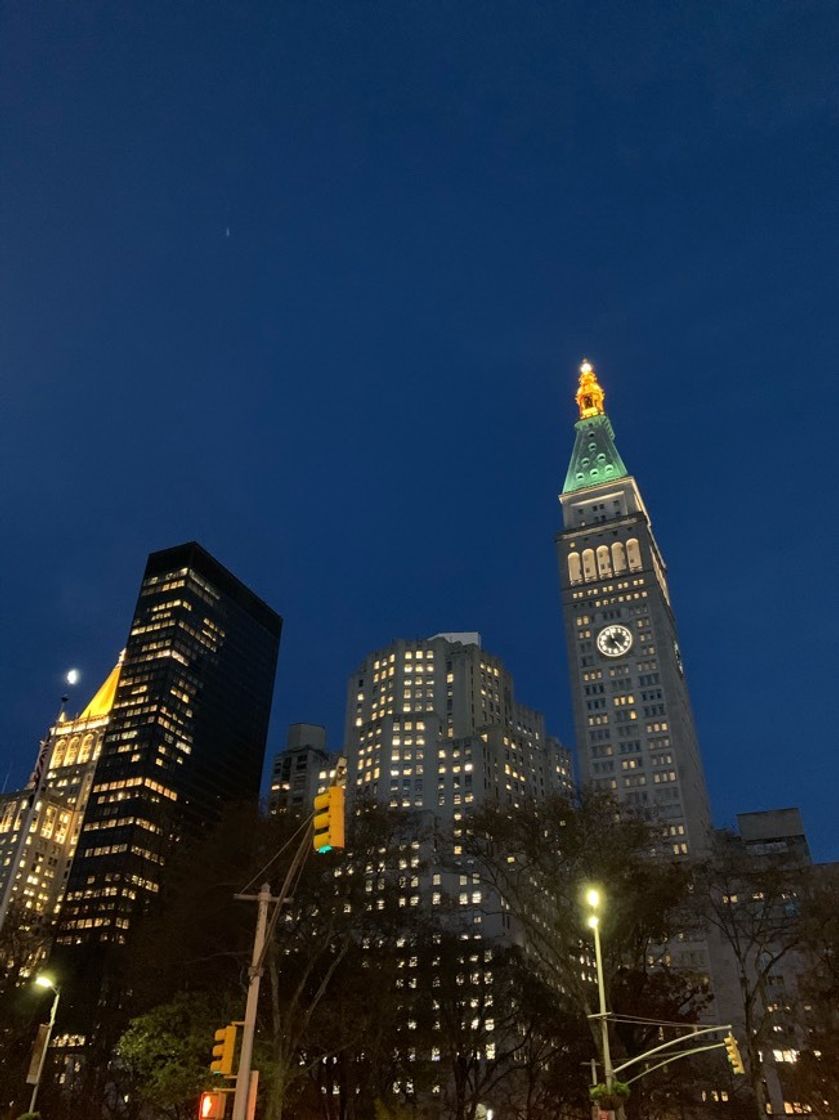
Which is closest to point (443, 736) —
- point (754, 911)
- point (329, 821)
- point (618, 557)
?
point (618, 557)

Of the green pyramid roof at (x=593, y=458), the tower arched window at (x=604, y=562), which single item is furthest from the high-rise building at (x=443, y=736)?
the green pyramid roof at (x=593, y=458)

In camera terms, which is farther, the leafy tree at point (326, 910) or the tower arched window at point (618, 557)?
the tower arched window at point (618, 557)

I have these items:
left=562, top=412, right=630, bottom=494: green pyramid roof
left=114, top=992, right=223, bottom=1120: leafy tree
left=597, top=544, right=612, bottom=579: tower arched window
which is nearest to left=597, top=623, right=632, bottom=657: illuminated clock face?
left=597, top=544, right=612, bottom=579: tower arched window

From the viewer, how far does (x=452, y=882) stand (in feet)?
444

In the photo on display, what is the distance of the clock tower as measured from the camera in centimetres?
12988

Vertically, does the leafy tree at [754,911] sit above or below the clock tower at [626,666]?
below

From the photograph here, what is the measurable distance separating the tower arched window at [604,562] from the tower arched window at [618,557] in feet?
3.19

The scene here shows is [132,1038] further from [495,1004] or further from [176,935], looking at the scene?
[495,1004]

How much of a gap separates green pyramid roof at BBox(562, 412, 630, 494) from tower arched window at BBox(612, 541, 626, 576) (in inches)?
791

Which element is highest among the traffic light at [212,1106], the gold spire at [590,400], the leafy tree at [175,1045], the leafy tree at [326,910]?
the gold spire at [590,400]

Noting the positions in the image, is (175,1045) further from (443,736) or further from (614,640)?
(443,736)

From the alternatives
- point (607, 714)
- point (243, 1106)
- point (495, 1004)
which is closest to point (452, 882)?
point (607, 714)

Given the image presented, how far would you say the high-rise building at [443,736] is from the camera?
153250 mm

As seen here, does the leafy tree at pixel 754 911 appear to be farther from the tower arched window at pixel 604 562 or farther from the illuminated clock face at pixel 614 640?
the tower arched window at pixel 604 562
